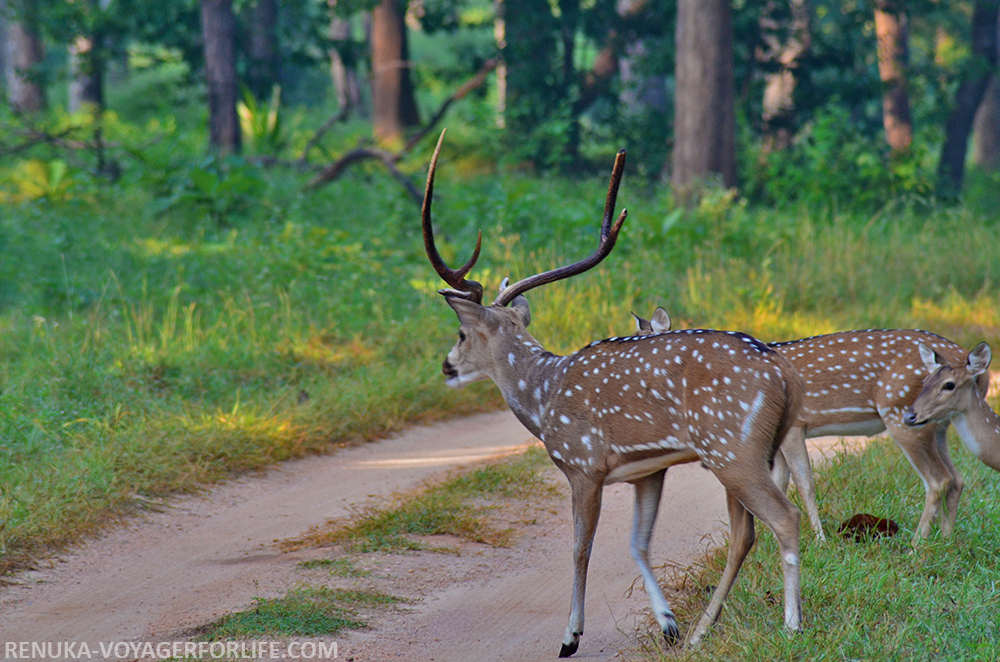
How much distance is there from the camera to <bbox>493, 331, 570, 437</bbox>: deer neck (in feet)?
14.7

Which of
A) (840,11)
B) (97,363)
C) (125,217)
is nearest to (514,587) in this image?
(97,363)

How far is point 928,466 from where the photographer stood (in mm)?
5230

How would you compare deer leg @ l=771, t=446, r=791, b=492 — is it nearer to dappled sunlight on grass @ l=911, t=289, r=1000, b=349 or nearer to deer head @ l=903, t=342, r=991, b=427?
deer head @ l=903, t=342, r=991, b=427

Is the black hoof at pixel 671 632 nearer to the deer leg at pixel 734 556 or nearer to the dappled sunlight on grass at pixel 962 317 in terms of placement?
the deer leg at pixel 734 556

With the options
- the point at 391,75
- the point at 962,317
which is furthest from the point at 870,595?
the point at 391,75

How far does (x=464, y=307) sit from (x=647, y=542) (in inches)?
52.8

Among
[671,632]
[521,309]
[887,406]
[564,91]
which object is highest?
[564,91]

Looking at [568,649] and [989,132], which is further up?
[989,132]

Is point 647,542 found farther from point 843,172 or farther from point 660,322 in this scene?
point 843,172

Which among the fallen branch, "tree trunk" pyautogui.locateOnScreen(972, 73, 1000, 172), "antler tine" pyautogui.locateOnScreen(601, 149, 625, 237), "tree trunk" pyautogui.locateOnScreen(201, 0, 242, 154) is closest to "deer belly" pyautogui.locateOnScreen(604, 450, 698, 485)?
"antler tine" pyautogui.locateOnScreen(601, 149, 625, 237)

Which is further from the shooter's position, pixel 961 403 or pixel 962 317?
pixel 962 317

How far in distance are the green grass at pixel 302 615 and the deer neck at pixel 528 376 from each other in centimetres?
115

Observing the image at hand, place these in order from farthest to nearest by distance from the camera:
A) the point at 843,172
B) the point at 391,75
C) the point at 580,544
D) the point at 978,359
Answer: the point at 391,75 < the point at 843,172 < the point at 978,359 < the point at 580,544

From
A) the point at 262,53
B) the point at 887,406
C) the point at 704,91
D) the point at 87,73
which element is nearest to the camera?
the point at 887,406
